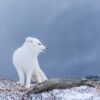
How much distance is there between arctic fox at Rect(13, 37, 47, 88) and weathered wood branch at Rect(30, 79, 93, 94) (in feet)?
5.76

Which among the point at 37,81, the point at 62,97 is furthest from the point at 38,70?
the point at 62,97

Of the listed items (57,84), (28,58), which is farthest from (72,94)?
(28,58)

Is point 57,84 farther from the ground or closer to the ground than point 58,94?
farther from the ground

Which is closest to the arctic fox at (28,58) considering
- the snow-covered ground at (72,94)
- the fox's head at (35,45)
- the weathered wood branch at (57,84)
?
the fox's head at (35,45)

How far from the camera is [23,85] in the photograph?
75.9 ft

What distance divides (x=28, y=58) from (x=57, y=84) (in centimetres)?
220

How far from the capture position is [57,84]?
2097 centimetres

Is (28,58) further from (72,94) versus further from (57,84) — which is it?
(72,94)

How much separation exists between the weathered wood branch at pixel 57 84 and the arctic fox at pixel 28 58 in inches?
69.2

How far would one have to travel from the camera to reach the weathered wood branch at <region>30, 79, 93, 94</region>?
20703mm

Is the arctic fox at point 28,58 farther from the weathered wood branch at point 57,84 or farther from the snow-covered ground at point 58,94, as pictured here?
the weathered wood branch at point 57,84

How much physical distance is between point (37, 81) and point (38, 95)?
353 centimetres

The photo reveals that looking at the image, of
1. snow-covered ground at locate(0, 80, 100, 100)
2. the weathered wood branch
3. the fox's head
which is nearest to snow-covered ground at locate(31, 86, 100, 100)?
snow-covered ground at locate(0, 80, 100, 100)

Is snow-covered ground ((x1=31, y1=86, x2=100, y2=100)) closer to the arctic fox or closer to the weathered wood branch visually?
the weathered wood branch
